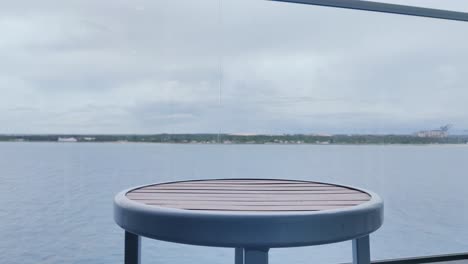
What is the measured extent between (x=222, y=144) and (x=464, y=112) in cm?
164

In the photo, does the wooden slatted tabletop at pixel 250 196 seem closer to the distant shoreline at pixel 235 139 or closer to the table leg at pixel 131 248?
the table leg at pixel 131 248

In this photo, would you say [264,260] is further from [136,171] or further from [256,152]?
[136,171]

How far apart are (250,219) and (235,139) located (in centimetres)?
138

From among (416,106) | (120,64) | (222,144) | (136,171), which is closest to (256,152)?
(222,144)

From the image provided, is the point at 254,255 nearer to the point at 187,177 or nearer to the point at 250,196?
the point at 250,196

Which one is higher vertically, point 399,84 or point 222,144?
point 399,84

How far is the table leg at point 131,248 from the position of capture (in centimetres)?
101

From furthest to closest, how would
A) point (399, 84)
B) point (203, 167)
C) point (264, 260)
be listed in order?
1. point (399, 84)
2. point (203, 167)
3. point (264, 260)

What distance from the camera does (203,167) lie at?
7.06 ft

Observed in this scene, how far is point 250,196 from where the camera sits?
100 cm

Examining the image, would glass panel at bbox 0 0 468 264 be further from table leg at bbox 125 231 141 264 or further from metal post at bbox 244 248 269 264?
metal post at bbox 244 248 269 264

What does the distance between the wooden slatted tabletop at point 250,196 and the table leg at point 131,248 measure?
0.37 ft

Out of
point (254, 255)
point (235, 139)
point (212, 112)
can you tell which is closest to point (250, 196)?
point (254, 255)

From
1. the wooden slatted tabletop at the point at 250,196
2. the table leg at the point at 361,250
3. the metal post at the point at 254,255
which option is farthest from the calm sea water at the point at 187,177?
the metal post at the point at 254,255
